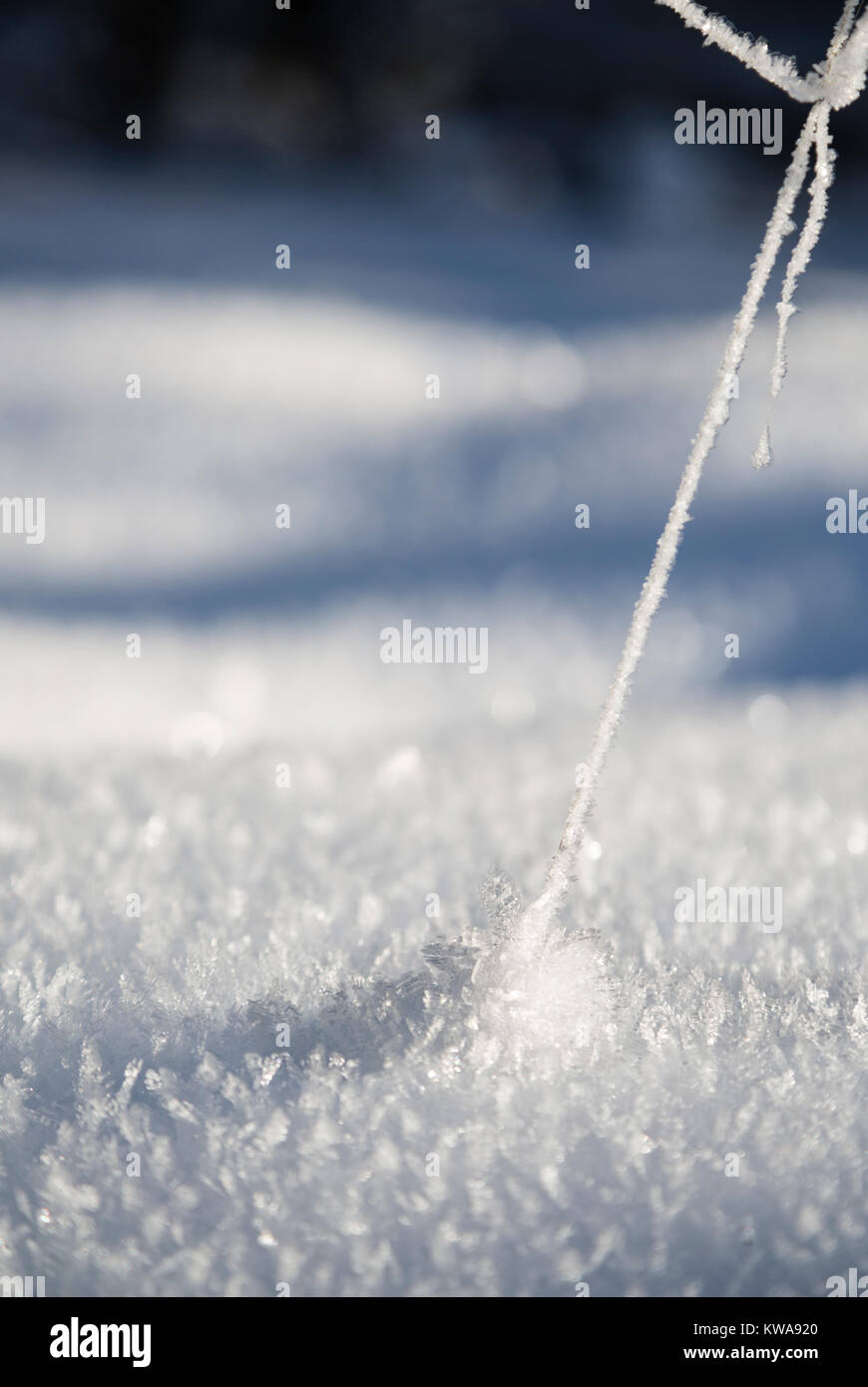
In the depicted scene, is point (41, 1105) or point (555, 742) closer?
point (41, 1105)

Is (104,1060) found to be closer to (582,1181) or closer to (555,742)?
(582,1181)

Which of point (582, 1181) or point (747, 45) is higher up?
point (747, 45)

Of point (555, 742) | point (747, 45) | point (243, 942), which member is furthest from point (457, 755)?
point (747, 45)

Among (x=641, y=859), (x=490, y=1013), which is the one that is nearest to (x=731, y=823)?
(x=641, y=859)

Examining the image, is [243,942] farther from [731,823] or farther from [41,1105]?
[731,823]
